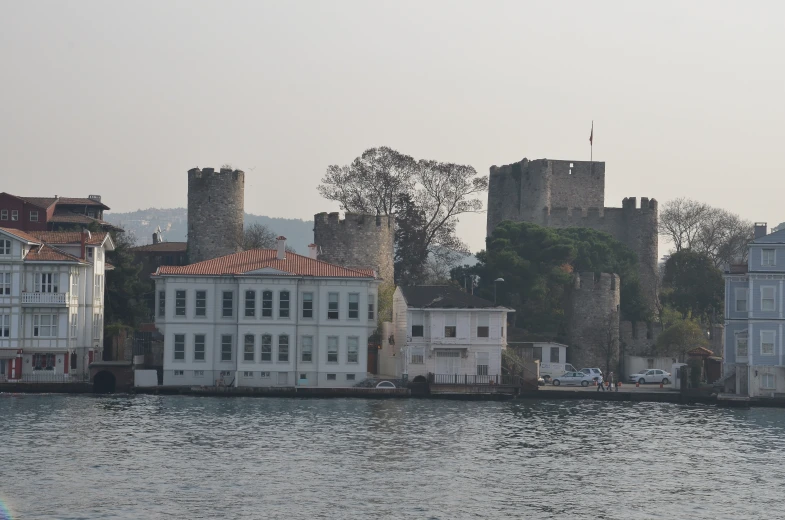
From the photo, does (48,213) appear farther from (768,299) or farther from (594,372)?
(768,299)

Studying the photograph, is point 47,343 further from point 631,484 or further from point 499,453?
point 631,484

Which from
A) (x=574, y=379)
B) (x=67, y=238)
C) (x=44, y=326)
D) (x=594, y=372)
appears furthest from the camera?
(x=594, y=372)

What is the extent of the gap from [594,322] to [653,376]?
19.7 ft

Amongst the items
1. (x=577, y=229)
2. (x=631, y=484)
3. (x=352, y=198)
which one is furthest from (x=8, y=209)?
(x=631, y=484)

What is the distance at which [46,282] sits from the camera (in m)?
73.8

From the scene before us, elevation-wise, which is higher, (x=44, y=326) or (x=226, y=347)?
(x=44, y=326)

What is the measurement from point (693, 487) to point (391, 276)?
49.1 metres

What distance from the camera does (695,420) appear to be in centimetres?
6288

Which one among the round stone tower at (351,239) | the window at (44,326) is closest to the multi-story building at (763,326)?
the round stone tower at (351,239)

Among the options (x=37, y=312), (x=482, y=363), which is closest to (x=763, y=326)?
(x=482, y=363)

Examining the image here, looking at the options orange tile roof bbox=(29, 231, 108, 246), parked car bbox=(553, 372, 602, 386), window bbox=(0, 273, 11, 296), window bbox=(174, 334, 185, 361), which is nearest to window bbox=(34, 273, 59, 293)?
window bbox=(0, 273, 11, 296)

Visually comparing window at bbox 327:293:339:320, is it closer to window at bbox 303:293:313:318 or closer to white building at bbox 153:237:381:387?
white building at bbox 153:237:381:387

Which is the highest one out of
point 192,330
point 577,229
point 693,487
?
point 577,229

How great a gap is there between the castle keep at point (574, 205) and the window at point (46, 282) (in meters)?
39.1
